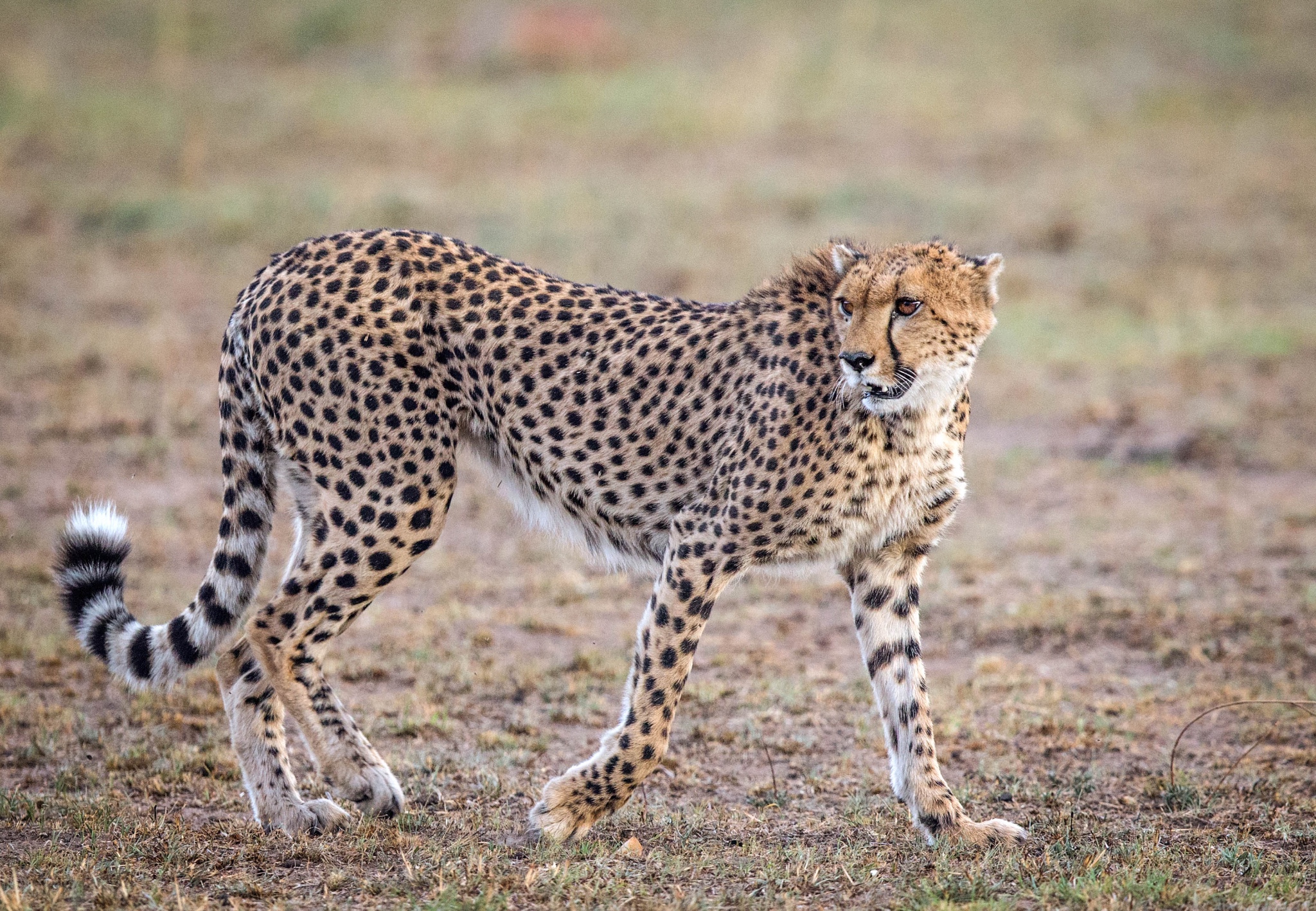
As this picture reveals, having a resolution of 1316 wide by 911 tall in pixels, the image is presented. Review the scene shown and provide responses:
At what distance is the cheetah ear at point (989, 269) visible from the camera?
3.84 m

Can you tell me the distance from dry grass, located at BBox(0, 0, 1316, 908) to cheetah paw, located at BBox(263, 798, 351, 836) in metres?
0.06

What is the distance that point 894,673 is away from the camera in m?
3.95

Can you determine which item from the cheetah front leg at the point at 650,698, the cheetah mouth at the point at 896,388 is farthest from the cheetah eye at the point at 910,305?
the cheetah front leg at the point at 650,698

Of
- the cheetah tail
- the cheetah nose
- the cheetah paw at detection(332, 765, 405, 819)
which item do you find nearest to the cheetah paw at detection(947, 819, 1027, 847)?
the cheetah nose

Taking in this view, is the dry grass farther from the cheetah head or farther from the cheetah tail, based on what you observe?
the cheetah head

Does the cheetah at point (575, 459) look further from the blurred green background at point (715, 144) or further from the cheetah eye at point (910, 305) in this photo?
the blurred green background at point (715, 144)

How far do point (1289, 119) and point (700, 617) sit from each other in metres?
13.1

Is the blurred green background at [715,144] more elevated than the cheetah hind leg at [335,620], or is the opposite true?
the blurred green background at [715,144]

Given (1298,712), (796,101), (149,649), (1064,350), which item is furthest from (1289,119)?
(149,649)

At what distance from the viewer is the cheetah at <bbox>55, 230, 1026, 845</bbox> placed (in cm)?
376

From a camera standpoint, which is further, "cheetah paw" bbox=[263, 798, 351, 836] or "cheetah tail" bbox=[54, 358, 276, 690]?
"cheetah tail" bbox=[54, 358, 276, 690]

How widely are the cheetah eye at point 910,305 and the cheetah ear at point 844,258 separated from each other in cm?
27

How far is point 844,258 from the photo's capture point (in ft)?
12.9

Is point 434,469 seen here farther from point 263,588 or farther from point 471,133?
point 471,133
